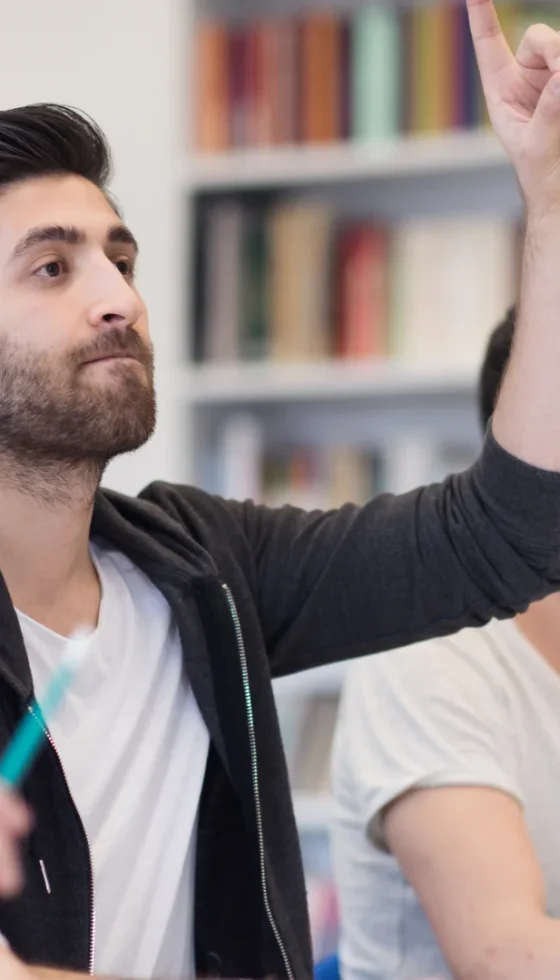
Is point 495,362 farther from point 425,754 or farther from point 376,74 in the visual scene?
point 376,74

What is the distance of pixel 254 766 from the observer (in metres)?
1.21

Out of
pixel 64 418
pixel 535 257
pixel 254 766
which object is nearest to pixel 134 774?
pixel 254 766

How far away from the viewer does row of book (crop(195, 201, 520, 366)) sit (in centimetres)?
232

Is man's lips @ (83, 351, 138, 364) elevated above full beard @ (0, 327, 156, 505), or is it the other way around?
man's lips @ (83, 351, 138, 364)

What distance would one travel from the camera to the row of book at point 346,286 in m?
2.32

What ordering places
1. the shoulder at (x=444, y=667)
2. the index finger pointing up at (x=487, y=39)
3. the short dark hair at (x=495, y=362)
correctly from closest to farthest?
the index finger pointing up at (x=487, y=39) → the shoulder at (x=444, y=667) → the short dark hair at (x=495, y=362)

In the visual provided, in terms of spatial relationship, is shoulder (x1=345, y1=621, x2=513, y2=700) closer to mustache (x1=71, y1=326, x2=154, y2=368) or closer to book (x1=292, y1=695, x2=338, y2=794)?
mustache (x1=71, y1=326, x2=154, y2=368)

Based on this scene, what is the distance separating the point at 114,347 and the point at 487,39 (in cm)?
44

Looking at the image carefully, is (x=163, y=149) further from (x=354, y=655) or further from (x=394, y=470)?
(x=354, y=655)

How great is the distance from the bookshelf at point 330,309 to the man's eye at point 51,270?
1.16m

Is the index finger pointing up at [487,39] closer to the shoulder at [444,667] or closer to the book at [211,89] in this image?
the shoulder at [444,667]

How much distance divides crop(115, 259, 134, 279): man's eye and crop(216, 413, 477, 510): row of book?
1079 mm

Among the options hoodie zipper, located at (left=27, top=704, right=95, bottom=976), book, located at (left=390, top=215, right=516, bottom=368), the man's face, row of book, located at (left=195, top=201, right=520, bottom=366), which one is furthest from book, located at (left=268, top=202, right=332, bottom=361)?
hoodie zipper, located at (left=27, top=704, right=95, bottom=976)

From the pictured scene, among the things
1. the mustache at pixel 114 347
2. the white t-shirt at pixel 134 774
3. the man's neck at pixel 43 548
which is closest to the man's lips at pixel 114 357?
the mustache at pixel 114 347
